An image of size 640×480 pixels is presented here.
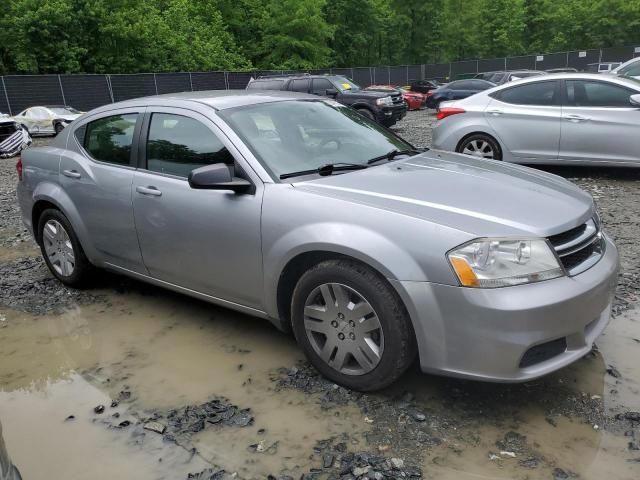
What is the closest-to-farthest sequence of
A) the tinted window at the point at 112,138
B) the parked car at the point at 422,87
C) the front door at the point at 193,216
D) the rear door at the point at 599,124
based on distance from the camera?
the front door at the point at 193,216
the tinted window at the point at 112,138
the rear door at the point at 599,124
the parked car at the point at 422,87

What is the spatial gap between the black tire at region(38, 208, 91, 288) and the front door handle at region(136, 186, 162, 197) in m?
1.02

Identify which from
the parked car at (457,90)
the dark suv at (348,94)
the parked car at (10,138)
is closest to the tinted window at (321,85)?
the dark suv at (348,94)

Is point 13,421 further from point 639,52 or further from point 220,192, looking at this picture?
point 639,52

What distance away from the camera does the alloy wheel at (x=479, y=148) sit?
822 centimetres

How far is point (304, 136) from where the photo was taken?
374cm

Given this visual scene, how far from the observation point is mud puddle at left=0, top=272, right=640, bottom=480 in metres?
2.64

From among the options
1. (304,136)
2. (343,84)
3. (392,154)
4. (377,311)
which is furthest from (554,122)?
(343,84)

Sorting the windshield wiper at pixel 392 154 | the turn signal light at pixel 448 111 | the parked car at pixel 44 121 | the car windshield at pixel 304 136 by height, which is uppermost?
the car windshield at pixel 304 136

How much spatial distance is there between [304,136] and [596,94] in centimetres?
549

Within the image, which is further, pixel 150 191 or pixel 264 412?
pixel 150 191

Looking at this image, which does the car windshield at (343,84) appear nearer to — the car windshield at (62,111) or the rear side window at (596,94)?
the car windshield at (62,111)

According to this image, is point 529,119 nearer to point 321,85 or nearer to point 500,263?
point 500,263

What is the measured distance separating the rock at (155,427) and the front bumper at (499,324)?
137 cm

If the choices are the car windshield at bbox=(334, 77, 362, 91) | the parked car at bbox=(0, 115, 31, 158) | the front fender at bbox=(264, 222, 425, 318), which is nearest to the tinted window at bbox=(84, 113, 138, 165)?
the front fender at bbox=(264, 222, 425, 318)
